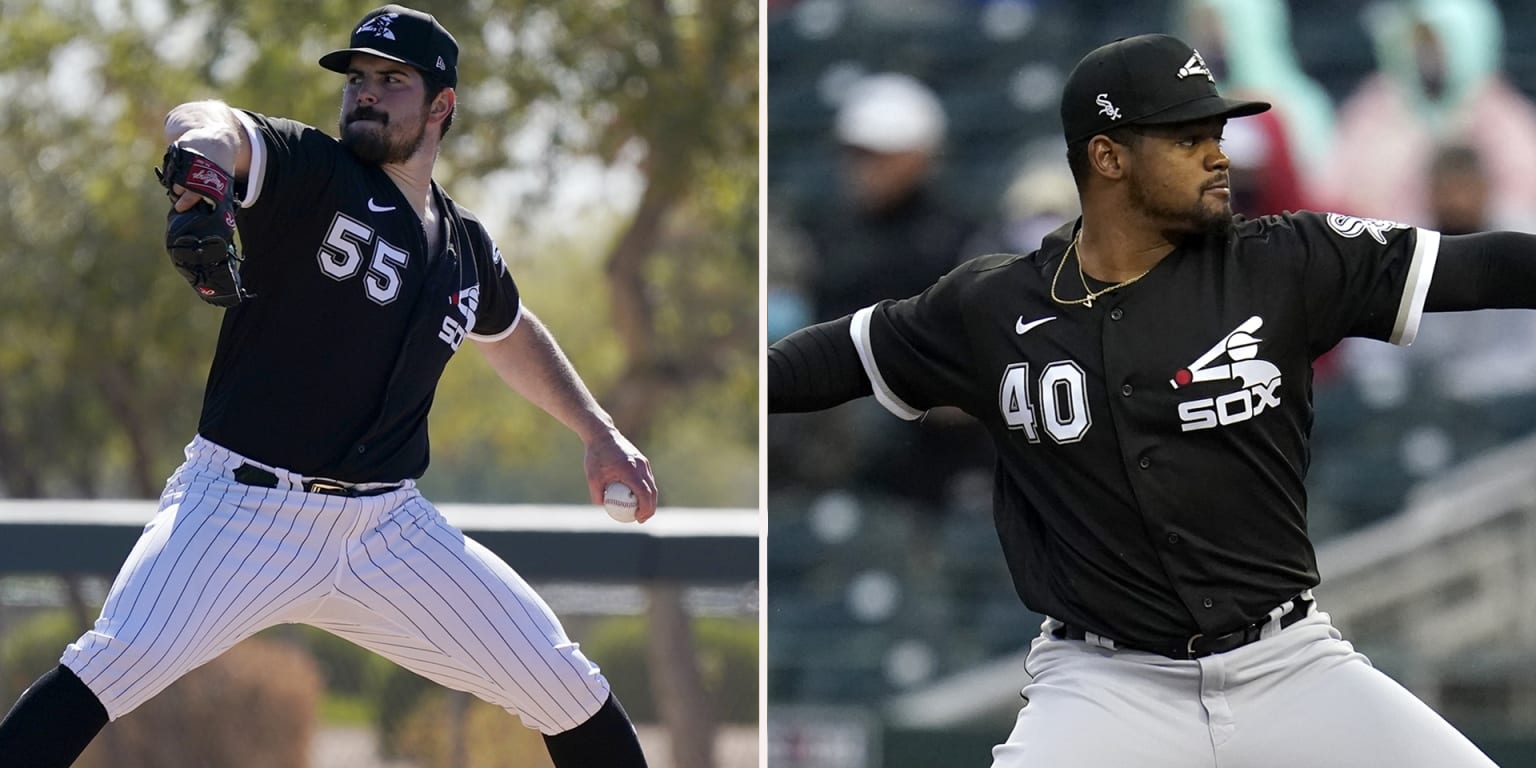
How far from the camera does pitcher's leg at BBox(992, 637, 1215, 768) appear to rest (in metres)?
2.62

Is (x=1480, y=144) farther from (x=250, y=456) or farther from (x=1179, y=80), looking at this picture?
(x=250, y=456)

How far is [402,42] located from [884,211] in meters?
2.71

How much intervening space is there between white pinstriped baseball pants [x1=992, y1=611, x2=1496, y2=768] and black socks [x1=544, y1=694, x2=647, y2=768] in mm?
956

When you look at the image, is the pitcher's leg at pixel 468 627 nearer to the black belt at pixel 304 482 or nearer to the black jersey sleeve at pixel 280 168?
the black belt at pixel 304 482

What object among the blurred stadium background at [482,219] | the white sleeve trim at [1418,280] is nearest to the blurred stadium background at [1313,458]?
the blurred stadium background at [482,219]

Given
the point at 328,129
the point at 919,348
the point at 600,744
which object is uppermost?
the point at 919,348

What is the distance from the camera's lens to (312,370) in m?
3.29

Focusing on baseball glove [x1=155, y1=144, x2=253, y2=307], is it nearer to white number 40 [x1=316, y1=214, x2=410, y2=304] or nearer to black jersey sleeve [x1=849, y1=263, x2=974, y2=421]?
white number 40 [x1=316, y1=214, x2=410, y2=304]

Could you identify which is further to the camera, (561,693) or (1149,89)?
(561,693)

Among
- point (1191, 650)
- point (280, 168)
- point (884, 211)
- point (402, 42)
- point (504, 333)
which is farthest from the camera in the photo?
point (884, 211)

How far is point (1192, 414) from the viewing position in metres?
2.67

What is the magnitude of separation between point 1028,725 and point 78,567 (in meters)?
3.63

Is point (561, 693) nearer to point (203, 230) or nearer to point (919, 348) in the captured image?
point (919, 348)

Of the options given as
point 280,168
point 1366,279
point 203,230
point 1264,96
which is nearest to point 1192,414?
point 1366,279
